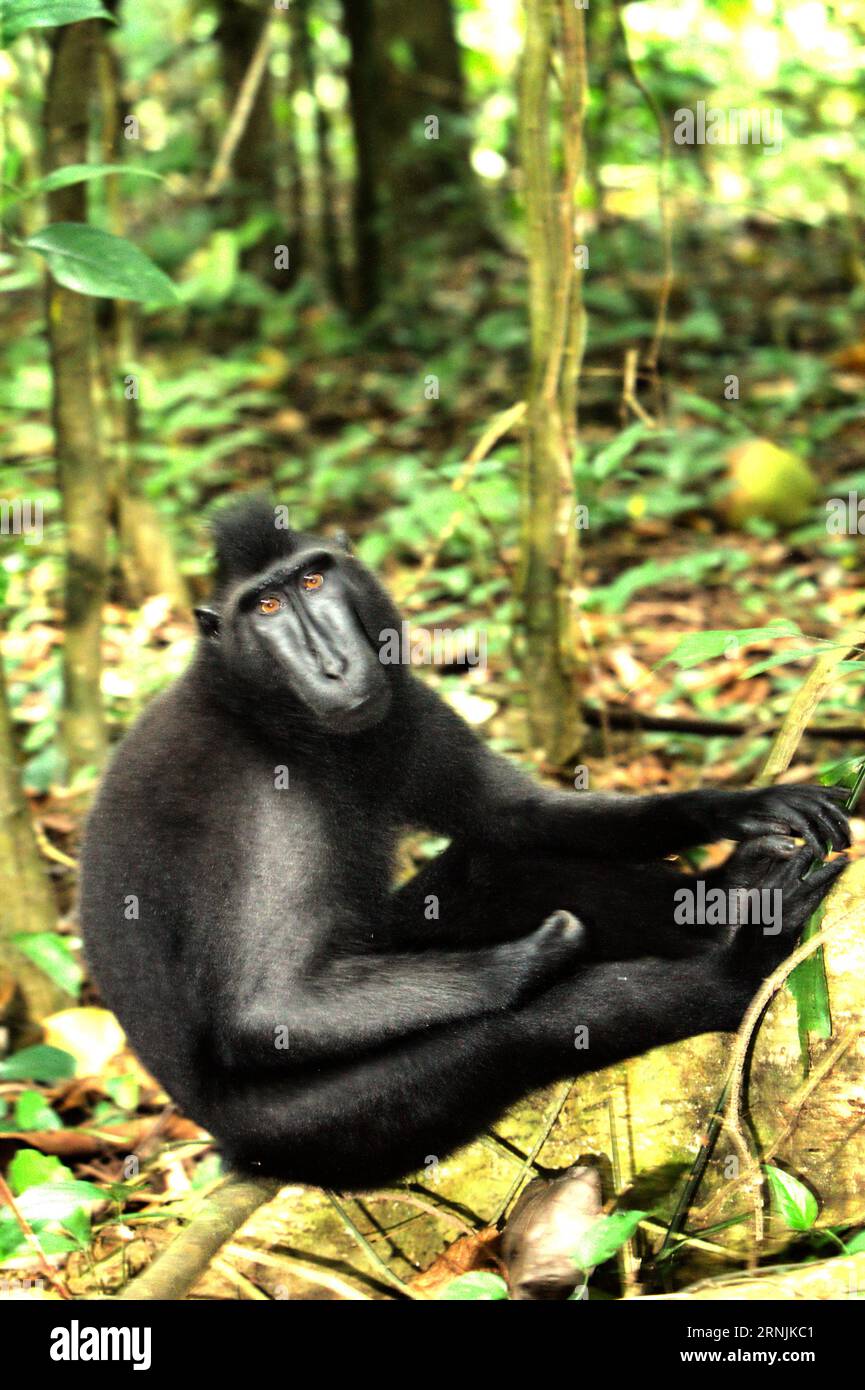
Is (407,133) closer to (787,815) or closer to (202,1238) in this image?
(787,815)

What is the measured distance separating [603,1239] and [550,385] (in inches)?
139

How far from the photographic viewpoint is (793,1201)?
124 inches

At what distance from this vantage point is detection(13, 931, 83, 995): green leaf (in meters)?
4.73

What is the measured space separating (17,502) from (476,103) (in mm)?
8186

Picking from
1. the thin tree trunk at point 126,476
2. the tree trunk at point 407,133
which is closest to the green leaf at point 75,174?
the thin tree trunk at point 126,476

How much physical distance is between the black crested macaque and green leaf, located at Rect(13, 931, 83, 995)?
31.4 inches

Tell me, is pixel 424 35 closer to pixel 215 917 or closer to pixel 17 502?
pixel 17 502

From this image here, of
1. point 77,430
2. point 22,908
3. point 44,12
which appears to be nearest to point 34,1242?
point 22,908

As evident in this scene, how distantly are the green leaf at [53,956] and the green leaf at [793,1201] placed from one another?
2.45 meters

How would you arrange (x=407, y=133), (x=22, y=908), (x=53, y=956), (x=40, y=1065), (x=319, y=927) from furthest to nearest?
(x=407, y=133)
(x=22, y=908)
(x=53, y=956)
(x=40, y=1065)
(x=319, y=927)

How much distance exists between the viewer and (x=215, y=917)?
152 inches

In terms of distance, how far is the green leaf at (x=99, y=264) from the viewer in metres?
4.18

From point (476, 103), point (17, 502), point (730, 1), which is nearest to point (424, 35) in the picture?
point (476, 103)

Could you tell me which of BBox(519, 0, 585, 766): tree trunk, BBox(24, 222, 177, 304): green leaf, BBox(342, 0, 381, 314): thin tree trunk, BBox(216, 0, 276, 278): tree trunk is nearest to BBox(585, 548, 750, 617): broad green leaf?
BBox(519, 0, 585, 766): tree trunk
